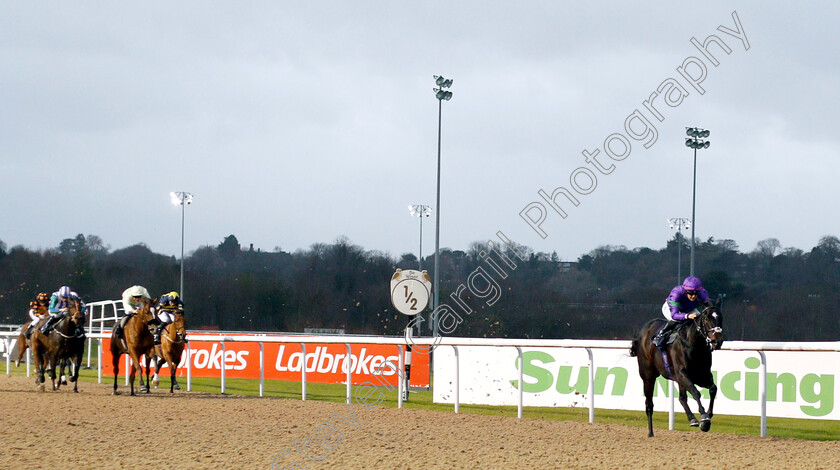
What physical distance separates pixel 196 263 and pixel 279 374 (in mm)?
48277

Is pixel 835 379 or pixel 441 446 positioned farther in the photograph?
pixel 835 379

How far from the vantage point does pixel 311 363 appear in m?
17.5

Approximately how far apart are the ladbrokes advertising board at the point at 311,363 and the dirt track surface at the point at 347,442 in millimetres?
3574

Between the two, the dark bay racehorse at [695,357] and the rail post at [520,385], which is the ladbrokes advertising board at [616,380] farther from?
the dark bay racehorse at [695,357]

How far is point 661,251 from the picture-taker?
6172 centimetres

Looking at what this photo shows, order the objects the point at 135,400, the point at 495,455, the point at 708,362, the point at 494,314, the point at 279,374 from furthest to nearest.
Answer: the point at 494,314, the point at 279,374, the point at 135,400, the point at 708,362, the point at 495,455

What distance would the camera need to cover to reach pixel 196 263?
210 ft

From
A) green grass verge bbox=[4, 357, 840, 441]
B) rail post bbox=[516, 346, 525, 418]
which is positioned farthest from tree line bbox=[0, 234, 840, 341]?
rail post bbox=[516, 346, 525, 418]

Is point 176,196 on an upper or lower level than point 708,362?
upper

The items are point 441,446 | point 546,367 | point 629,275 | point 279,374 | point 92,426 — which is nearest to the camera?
point 441,446

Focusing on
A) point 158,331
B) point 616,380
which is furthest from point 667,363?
point 158,331

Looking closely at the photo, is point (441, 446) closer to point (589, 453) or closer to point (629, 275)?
point (589, 453)

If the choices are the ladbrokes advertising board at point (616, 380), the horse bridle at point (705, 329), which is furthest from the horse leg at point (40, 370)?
the horse bridle at point (705, 329)

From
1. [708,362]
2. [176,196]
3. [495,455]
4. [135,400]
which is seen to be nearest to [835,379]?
[708,362]
